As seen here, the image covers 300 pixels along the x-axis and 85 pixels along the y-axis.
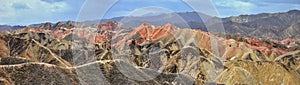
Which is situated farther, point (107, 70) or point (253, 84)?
point (253, 84)

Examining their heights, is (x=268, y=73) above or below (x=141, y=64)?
below

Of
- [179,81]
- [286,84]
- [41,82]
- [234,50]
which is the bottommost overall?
[234,50]

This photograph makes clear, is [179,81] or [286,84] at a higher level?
[179,81]

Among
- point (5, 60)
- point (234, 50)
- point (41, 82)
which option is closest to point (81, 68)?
point (41, 82)

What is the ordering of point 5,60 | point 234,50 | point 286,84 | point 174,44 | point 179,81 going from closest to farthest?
point 5,60
point 179,81
point 286,84
point 174,44
point 234,50

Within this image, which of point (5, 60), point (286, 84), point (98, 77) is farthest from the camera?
point (286, 84)

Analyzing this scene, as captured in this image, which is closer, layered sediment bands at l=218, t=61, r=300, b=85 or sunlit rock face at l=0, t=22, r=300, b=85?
sunlit rock face at l=0, t=22, r=300, b=85

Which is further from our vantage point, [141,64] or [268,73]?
[141,64]

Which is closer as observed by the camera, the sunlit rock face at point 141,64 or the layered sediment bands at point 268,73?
the sunlit rock face at point 141,64

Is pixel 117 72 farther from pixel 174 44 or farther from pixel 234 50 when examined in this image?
pixel 234 50
